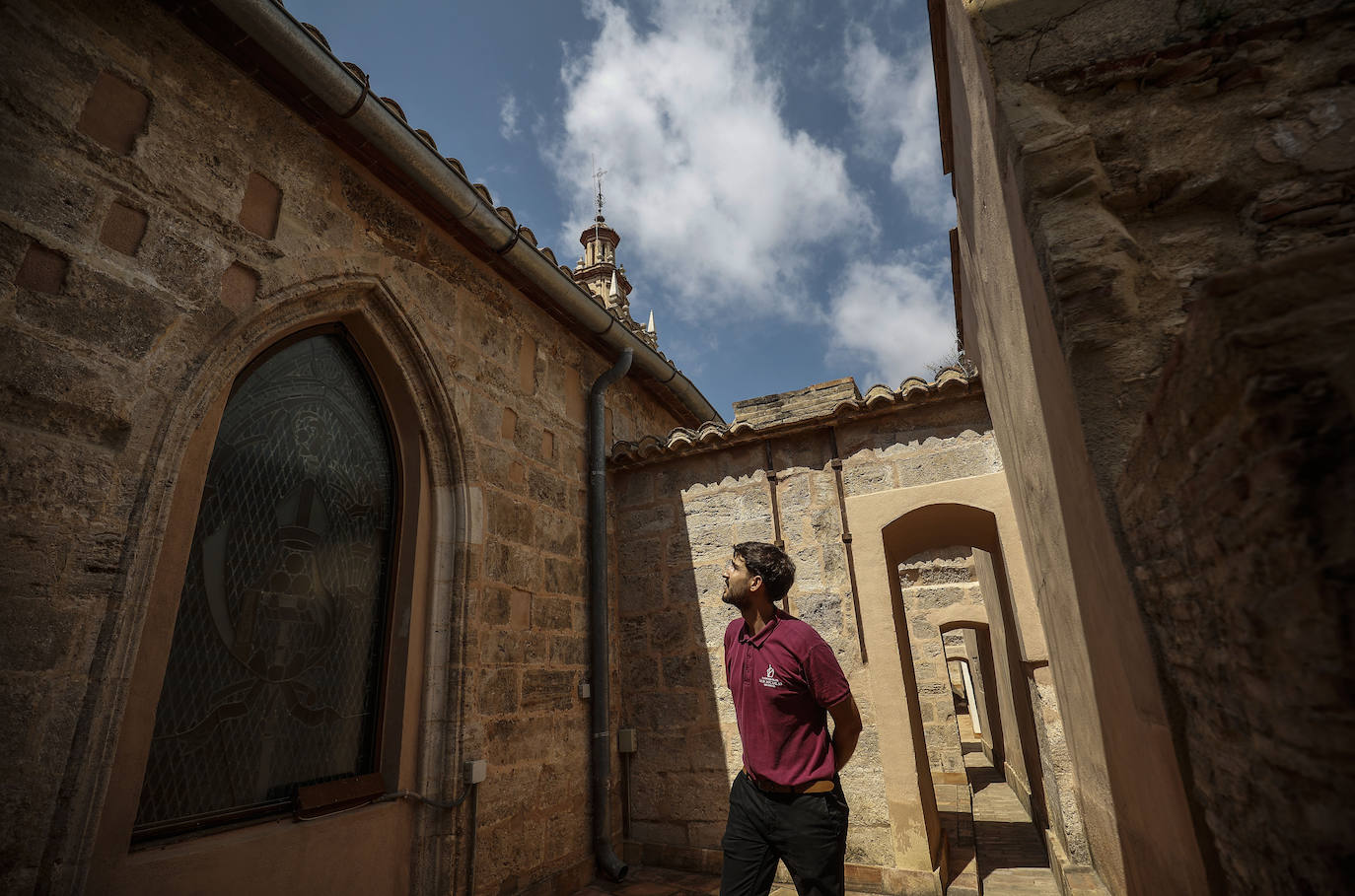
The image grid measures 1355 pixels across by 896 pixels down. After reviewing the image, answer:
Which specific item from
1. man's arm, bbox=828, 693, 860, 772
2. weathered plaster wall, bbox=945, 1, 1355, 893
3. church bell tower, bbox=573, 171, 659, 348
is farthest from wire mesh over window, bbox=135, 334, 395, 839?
church bell tower, bbox=573, 171, 659, 348

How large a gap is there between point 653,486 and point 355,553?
8.23 feet

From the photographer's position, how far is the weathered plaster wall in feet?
2.52

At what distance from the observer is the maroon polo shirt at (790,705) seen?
230 centimetres

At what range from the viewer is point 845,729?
2.45 meters

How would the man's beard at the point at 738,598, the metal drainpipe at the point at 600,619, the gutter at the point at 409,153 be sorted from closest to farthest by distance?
the man's beard at the point at 738,598
the gutter at the point at 409,153
the metal drainpipe at the point at 600,619

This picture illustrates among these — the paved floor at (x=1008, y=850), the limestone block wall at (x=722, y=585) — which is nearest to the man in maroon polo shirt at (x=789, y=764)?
the limestone block wall at (x=722, y=585)

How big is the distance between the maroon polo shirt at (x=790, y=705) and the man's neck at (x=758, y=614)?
129 millimetres

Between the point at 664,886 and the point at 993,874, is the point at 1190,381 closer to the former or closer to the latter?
the point at 664,886

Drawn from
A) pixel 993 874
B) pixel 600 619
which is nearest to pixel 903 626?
pixel 993 874

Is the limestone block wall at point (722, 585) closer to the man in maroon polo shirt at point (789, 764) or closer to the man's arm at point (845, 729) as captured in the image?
the man's arm at point (845, 729)

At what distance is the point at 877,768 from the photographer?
427 centimetres

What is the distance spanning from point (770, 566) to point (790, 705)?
55 centimetres

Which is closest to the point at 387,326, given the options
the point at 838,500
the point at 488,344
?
the point at 488,344

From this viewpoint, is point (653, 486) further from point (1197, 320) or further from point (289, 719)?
point (1197, 320)
